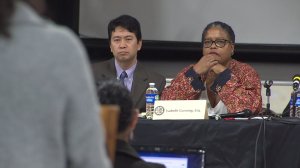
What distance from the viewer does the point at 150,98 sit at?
3678mm

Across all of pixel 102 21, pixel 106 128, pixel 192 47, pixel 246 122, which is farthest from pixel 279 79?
pixel 106 128

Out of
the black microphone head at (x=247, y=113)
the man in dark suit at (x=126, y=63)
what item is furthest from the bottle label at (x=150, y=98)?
the black microphone head at (x=247, y=113)

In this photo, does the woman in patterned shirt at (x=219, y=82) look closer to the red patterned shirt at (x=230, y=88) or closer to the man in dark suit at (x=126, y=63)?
the red patterned shirt at (x=230, y=88)

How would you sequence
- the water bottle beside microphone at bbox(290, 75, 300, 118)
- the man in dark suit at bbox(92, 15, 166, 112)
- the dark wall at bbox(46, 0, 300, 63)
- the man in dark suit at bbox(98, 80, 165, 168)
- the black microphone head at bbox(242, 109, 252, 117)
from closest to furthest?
the man in dark suit at bbox(98, 80, 165, 168) → the black microphone head at bbox(242, 109, 252, 117) → the water bottle beside microphone at bbox(290, 75, 300, 118) → the man in dark suit at bbox(92, 15, 166, 112) → the dark wall at bbox(46, 0, 300, 63)

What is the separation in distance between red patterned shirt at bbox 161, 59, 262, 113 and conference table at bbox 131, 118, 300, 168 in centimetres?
45

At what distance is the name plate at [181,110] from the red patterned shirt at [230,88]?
0.40 metres

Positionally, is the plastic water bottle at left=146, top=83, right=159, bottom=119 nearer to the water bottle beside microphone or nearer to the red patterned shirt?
the red patterned shirt

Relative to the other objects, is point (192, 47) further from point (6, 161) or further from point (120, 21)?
point (6, 161)

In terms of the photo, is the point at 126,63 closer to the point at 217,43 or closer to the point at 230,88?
the point at 217,43

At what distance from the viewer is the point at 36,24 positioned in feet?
3.57

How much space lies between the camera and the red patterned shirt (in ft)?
12.3

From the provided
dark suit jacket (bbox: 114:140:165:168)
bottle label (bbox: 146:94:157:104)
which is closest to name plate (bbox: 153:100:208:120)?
bottle label (bbox: 146:94:157:104)

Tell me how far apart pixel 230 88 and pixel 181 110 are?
559mm

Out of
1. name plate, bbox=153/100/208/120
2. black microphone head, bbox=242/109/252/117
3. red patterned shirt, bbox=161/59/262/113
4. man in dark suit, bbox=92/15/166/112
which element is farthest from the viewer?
man in dark suit, bbox=92/15/166/112
